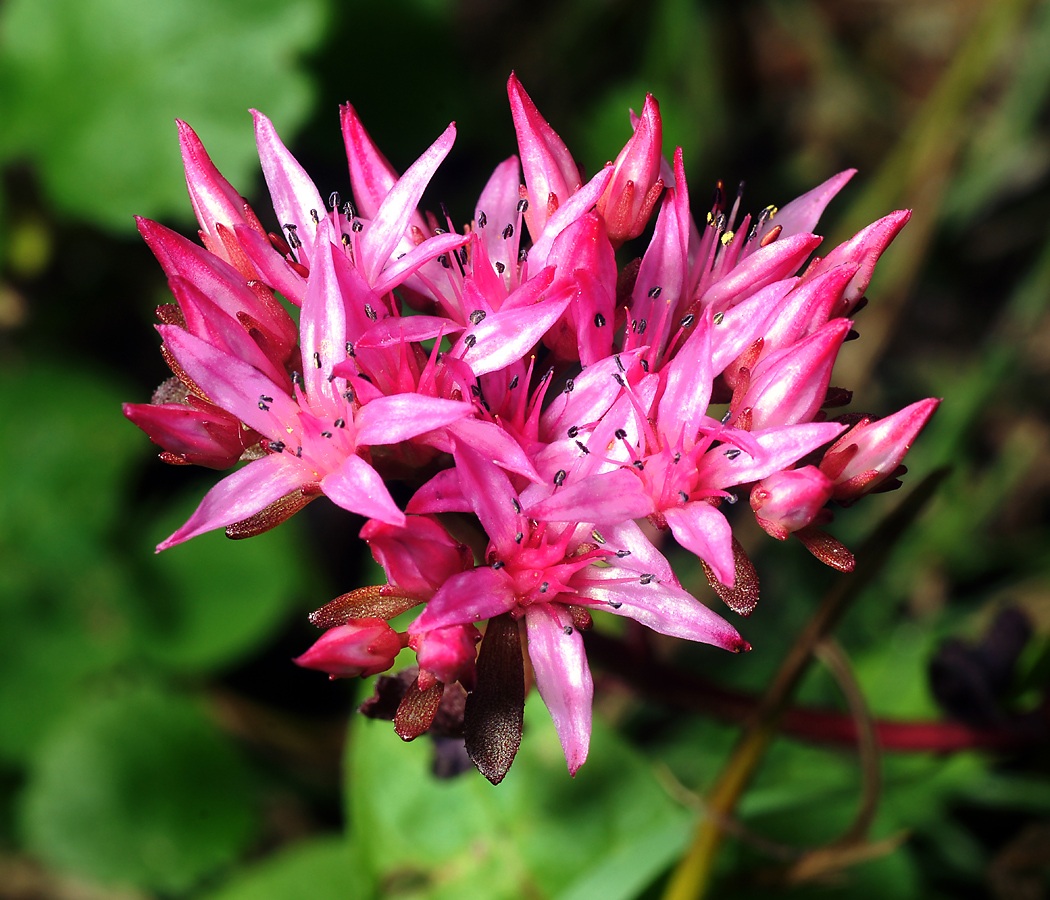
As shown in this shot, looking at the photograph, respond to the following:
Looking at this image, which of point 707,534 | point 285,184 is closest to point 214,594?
point 285,184

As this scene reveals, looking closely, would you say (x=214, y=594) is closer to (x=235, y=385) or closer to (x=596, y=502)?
(x=235, y=385)

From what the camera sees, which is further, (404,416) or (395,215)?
(395,215)

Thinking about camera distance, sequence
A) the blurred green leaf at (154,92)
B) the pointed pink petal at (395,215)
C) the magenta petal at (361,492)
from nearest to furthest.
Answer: the magenta petal at (361,492) < the pointed pink petal at (395,215) < the blurred green leaf at (154,92)

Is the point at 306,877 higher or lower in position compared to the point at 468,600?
lower

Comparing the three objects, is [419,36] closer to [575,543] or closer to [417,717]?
[575,543]

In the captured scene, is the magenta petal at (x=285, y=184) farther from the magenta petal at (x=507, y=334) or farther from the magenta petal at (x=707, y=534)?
the magenta petal at (x=707, y=534)

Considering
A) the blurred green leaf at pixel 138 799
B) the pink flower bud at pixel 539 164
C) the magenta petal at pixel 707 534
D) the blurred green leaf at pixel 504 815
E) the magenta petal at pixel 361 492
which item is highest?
the pink flower bud at pixel 539 164

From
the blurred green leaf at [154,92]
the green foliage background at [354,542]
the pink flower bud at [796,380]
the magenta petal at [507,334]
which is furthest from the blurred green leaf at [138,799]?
the pink flower bud at [796,380]
